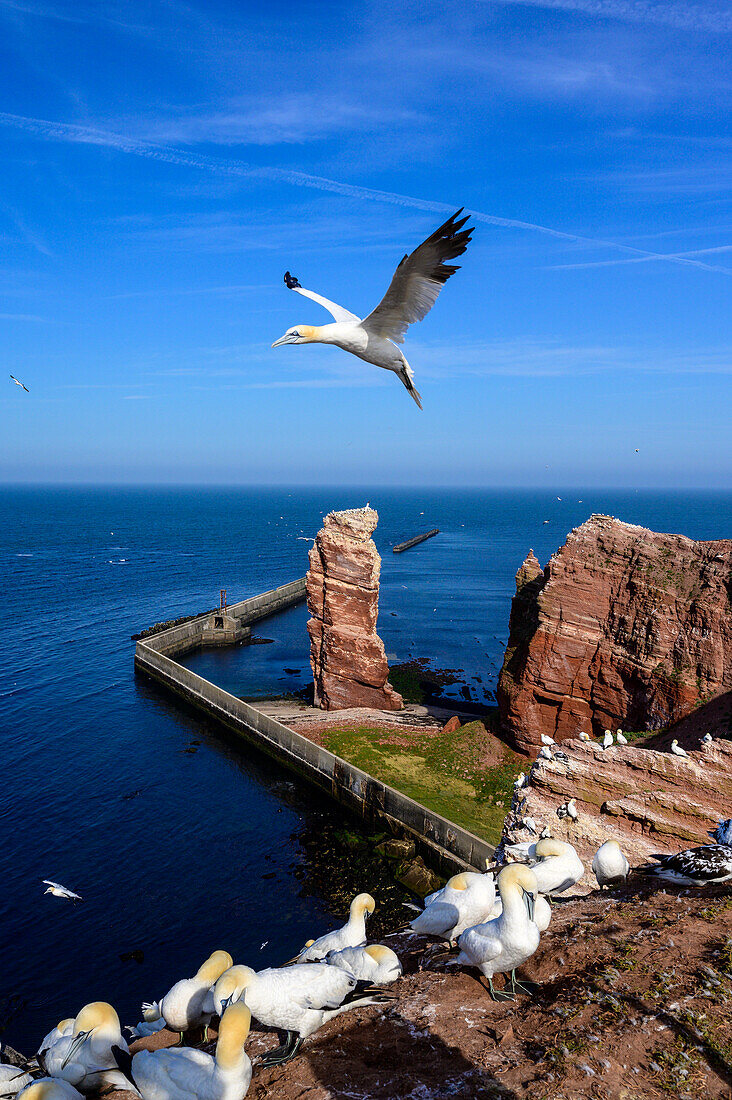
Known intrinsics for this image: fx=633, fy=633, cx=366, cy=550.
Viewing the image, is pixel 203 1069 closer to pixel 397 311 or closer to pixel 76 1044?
pixel 76 1044

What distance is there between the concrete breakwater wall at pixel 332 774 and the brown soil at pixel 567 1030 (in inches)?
649

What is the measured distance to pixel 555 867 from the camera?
9086 millimetres

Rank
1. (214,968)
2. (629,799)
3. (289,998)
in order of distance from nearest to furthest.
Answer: (289,998)
(214,968)
(629,799)

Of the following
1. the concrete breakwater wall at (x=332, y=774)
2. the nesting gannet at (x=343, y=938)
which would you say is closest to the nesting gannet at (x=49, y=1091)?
the nesting gannet at (x=343, y=938)

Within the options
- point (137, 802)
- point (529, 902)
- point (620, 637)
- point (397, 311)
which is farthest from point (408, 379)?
point (137, 802)

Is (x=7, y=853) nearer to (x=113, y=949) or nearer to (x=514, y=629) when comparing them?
(x=113, y=949)

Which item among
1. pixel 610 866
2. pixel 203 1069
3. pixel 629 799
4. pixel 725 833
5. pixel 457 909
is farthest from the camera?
pixel 629 799

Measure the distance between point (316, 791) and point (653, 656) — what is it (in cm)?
1762

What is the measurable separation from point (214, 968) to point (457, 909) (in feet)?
10.6

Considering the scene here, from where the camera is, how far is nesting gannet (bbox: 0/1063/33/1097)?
23.9ft

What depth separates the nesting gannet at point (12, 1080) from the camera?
23.9ft

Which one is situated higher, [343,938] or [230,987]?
[230,987]

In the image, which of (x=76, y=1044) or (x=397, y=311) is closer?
(x=76, y=1044)

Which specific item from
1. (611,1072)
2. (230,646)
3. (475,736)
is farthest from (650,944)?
(230,646)
